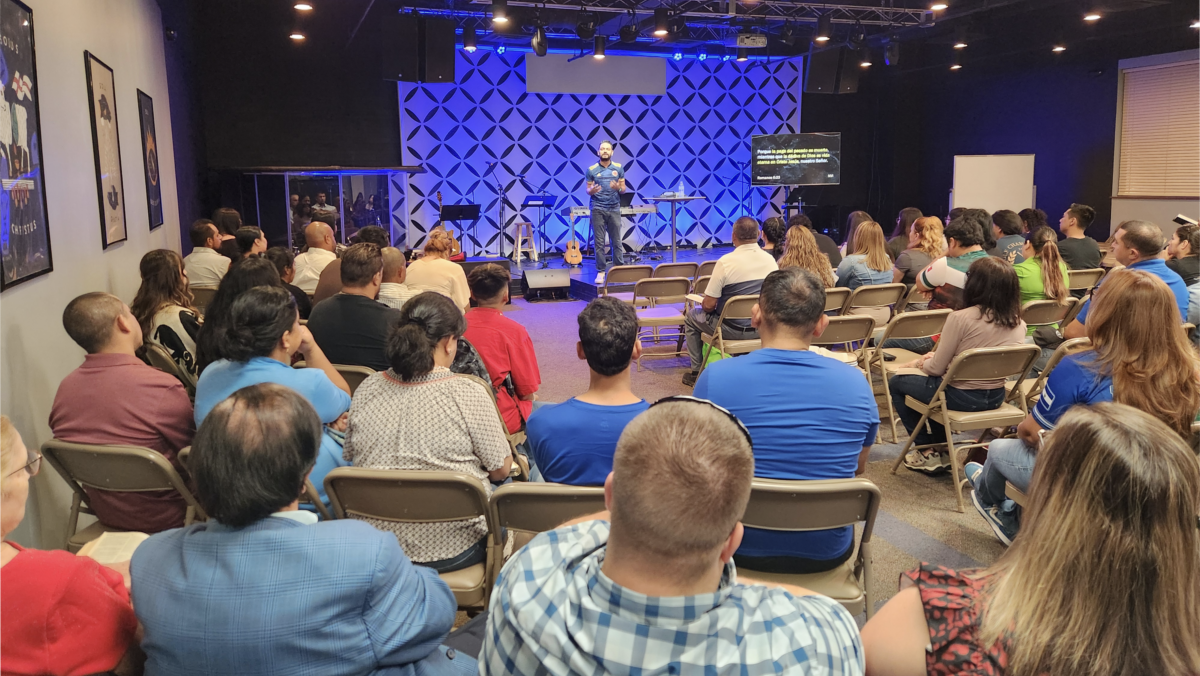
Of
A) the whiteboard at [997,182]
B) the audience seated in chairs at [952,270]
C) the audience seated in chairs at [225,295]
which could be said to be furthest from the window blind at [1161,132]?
the audience seated in chairs at [225,295]

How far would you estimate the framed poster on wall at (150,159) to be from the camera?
274 inches

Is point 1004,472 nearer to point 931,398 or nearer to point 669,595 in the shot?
point 931,398

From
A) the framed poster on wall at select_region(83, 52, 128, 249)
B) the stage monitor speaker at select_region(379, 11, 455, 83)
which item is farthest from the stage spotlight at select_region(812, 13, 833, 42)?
the framed poster on wall at select_region(83, 52, 128, 249)

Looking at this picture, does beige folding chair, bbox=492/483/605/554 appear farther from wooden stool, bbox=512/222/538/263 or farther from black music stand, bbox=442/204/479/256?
wooden stool, bbox=512/222/538/263

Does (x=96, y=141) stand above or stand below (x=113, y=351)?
above

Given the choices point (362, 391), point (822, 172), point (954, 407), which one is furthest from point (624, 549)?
point (822, 172)

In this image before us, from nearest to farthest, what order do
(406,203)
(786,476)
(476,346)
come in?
1. (786,476)
2. (476,346)
3. (406,203)

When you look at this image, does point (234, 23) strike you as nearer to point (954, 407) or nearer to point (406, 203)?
point (406, 203)

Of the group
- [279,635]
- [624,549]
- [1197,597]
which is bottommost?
[279,635]

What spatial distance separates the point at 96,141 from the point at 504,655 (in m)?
5.16

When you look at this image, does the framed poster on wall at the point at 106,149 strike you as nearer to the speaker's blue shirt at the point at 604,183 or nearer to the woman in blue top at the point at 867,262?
the woman in blue top at the point at 867,262

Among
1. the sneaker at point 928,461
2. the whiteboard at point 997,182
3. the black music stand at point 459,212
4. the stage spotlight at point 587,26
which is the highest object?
the stage spotlight at point 587,26

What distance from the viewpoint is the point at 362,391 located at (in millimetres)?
2625

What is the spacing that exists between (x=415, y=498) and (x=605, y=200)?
8.95 metres
